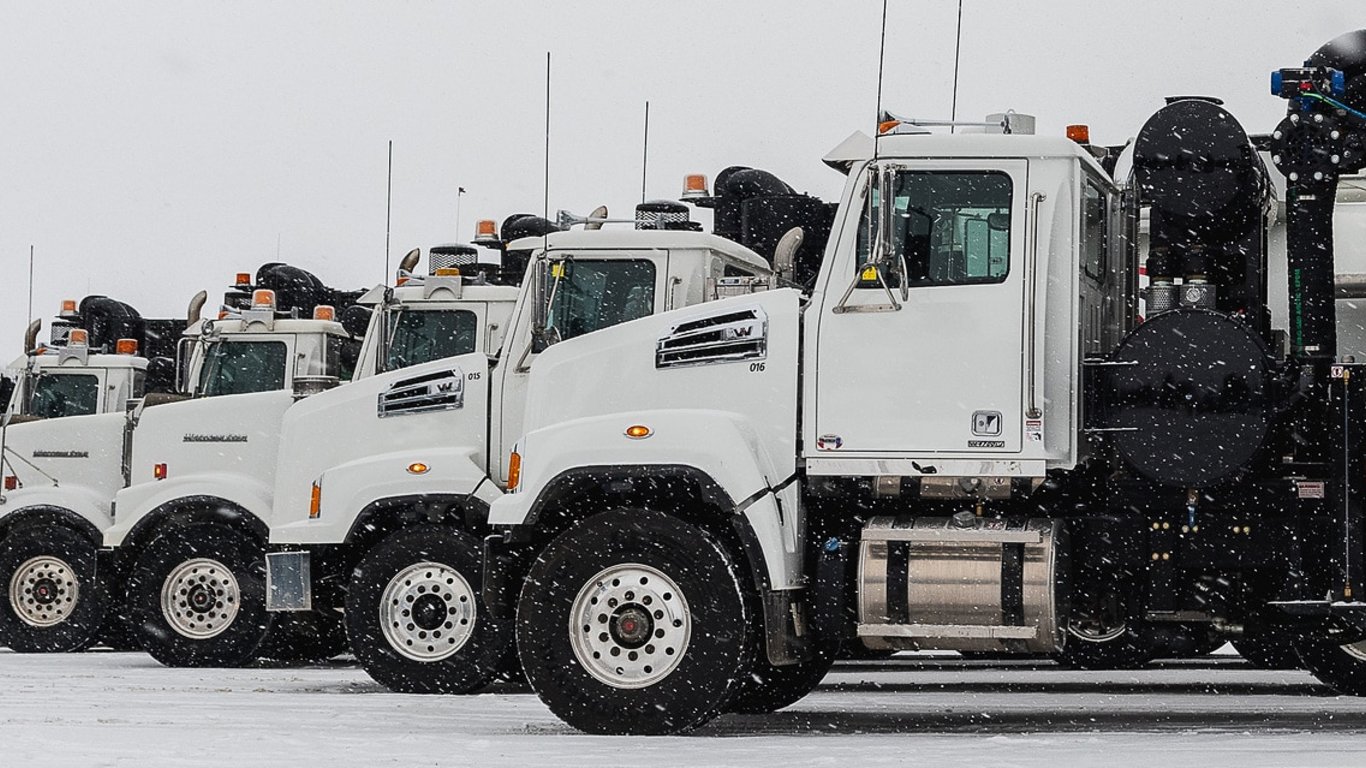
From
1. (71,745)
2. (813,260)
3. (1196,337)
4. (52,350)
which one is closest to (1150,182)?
(1196,337)

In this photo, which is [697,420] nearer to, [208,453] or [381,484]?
[381,484]

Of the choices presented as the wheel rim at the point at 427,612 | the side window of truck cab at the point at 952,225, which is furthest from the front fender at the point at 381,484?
the side window of truck cab at the point at 952,225

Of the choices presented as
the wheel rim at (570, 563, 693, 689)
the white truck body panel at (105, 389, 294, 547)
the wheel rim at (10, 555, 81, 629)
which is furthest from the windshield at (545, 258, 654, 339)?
the wheel rim at (10, 555, 81, 629)

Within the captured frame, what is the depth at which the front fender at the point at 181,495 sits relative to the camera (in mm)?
15125

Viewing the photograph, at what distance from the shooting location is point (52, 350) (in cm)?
1802

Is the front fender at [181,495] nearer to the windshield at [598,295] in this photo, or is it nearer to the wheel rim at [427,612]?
the wheel rim at [427,612]

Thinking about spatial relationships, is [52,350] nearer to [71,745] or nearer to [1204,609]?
[71,745]

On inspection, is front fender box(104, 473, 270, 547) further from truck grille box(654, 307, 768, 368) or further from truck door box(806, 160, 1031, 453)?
truck door box(806, 160, 1031, 453)

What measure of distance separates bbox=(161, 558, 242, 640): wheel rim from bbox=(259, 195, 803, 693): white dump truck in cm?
198

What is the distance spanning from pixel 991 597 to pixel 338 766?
313cm

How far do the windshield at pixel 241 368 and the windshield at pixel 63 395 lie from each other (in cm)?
223

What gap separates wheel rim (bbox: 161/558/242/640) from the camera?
15.1 m

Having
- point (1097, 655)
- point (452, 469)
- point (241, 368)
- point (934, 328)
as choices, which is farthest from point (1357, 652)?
point (241, 368)

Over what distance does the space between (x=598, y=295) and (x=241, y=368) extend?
507cm
